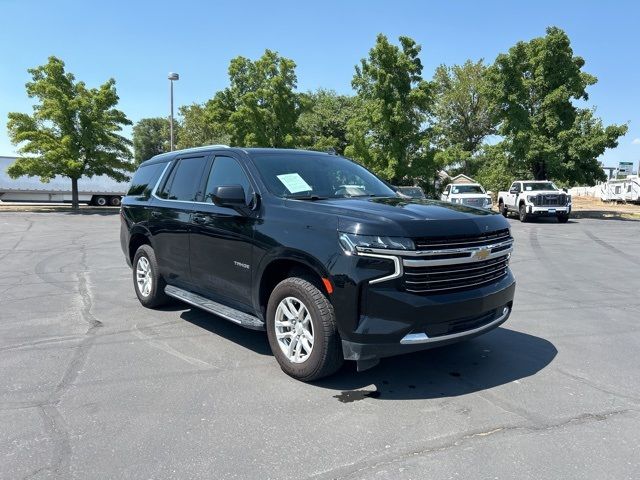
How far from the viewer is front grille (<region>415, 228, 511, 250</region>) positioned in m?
3.82

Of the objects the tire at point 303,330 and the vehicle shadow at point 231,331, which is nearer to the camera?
the tire at point 303,330

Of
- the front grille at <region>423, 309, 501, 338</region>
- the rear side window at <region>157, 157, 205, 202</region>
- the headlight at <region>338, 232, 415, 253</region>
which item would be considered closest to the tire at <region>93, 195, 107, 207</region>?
the rear side window at <region>157, 157, 205, 202</region>

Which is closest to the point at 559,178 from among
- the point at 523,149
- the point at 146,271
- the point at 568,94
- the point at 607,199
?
the point at 523,149

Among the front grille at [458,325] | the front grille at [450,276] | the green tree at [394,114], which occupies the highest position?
the green tree at [394,114]

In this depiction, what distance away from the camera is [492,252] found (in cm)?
429

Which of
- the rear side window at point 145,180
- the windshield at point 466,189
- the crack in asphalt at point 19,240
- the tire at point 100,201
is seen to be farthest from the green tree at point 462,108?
the rear side window at point 145,180

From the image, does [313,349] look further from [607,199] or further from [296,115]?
[607,199]

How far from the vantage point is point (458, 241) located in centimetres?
400

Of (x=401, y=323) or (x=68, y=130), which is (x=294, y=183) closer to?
(x=401, y=323)

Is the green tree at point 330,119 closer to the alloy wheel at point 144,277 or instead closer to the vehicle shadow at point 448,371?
the alloy wheel at point 144,277

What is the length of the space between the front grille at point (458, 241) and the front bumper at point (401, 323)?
0.37m

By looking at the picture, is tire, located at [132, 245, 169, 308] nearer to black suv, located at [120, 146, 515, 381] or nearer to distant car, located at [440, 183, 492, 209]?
black suv, located at [120, 146, 515, 381]

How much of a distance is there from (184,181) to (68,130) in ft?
92.7

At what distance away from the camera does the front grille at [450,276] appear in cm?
382
